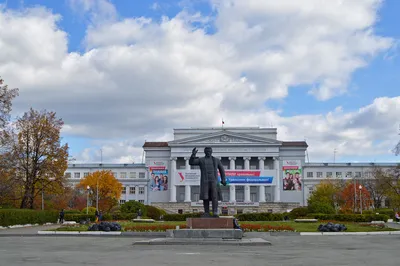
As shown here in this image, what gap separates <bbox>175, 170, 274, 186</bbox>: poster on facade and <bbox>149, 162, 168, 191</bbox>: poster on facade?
7646mm

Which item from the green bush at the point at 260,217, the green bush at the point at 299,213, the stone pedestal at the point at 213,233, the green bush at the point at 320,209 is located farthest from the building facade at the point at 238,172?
the stone pedestal at the point at 213,233

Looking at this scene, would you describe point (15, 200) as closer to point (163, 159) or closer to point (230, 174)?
point (230, 174)

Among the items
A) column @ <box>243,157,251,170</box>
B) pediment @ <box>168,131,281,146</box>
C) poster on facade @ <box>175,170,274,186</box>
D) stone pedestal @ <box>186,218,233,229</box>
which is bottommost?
stone pedestal @ <box>186,218,233,229</box>

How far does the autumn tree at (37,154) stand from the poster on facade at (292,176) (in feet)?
187

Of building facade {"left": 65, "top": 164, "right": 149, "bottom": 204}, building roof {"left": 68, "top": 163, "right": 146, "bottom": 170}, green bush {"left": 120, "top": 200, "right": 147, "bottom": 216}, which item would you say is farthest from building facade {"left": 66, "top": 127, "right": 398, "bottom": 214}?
green bush {"left": 120, "top": 200, "right": 147, "bottom": 216}

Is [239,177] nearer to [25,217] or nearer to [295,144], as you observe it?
[295,144]

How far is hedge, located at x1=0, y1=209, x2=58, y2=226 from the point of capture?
4239cm

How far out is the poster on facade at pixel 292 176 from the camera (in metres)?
99.6

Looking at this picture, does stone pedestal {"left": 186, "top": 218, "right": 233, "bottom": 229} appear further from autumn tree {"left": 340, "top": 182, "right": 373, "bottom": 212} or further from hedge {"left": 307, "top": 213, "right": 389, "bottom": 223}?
autumn tree {"left": 340, "top": 182, "right": 373, "bottom": 212}

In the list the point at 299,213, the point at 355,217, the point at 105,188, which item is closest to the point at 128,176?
the point at 105,188

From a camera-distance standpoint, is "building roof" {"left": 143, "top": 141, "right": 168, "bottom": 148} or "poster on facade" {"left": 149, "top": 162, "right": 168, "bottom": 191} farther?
"building roof" {"left": 143, "top": 141, "right": 168, "bottom": 148}

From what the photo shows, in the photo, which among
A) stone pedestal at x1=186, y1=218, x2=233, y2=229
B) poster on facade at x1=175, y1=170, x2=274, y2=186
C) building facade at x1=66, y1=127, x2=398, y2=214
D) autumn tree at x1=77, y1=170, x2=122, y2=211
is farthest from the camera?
building facade at x1=66, y1=127, x2=398, y2=214

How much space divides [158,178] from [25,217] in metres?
57.4

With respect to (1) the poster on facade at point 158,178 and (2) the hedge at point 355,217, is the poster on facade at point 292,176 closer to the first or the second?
(1) the poster on facade at point 158,178
